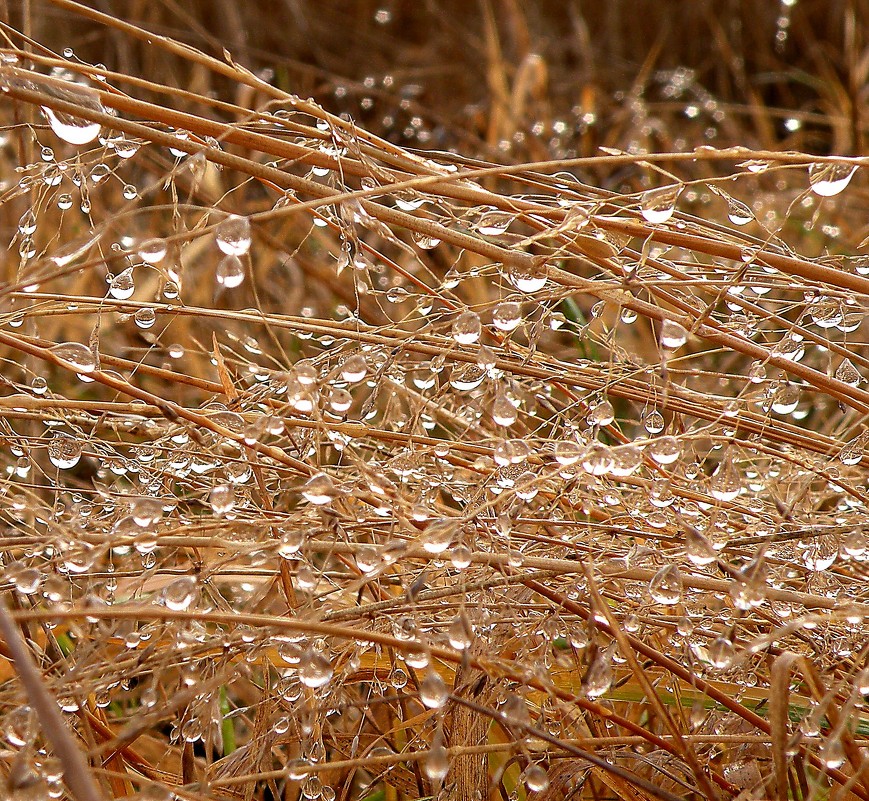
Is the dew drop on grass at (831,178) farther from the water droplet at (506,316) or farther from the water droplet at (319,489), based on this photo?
the water droplet at (319,489)

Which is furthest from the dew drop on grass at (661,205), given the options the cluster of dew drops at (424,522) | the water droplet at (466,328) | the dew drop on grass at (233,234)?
the dew drop on grass at (233,234)

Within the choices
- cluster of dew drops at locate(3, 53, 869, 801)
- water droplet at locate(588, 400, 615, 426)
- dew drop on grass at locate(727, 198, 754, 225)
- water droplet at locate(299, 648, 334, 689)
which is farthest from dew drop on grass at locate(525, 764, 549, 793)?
dew drop on grass at locate(727, 198, 754, 225)

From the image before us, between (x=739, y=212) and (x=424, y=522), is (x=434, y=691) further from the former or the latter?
(x=739, y=212)

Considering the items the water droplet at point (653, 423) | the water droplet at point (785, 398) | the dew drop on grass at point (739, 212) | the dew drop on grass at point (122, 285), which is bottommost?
the water droplet at point (653, 423)

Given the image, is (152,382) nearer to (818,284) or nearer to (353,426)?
(353,426)

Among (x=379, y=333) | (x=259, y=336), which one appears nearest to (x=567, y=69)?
(x=259, y=336)

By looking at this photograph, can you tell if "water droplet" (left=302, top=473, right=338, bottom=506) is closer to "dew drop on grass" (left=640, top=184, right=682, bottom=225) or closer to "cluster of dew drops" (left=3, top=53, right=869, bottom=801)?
"cluster of dew drops" (left=3, top=53, right=869, bottom=801)
